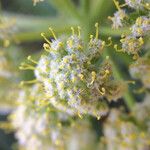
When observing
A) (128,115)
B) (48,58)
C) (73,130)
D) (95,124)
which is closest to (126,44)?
(48,58)

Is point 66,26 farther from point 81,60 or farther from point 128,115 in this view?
point 81,60

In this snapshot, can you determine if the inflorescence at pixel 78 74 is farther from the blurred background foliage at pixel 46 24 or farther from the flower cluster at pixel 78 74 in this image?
the blurred background foliage at pixel 46 24

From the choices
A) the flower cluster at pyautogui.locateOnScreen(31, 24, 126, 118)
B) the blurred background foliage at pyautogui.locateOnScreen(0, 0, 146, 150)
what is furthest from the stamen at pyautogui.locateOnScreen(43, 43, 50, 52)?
the blurred background foliage at pyautogui.locateOnScreen(0, 0, 146, 150)

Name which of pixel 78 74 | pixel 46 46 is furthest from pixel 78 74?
pixel 46 46

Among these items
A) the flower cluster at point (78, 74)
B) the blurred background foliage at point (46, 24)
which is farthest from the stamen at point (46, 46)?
the blurred background foliage at point (46, 24)

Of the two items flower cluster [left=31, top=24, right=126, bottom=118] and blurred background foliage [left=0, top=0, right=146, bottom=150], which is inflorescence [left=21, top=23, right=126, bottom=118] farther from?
blurred background foliage [left=0, top=0, right=146, bottom=150]

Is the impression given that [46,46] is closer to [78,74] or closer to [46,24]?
[78,74]
